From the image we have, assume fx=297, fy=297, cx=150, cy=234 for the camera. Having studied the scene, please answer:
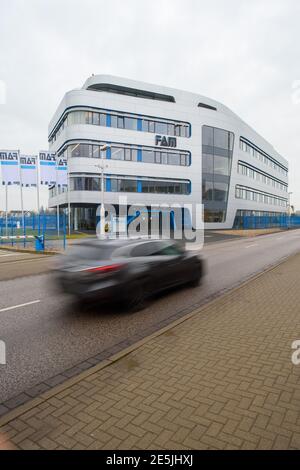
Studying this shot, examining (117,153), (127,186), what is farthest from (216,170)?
(117,153)

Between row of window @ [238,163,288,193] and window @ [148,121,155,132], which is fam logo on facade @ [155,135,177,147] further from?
row of window @ [238,163,288,193]

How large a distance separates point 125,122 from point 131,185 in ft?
27.5

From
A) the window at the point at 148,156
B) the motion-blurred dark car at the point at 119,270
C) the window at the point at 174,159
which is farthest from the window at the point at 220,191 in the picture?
the motion-blurred dark car at the point at 119,270

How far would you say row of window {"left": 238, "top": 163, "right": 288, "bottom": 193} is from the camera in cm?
5341

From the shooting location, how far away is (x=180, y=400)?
3.19 meters

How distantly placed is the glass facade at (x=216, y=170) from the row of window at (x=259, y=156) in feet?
20.1

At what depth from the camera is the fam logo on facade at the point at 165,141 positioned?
41.2 metres

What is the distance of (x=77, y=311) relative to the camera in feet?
21.0

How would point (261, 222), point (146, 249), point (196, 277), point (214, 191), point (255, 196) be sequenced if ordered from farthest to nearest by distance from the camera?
point (255, 196) < point (261, 222) < point (214, 191) < point (196, 277) < point (146, 249)

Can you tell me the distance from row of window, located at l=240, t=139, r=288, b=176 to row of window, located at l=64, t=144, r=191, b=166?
51.6 ft

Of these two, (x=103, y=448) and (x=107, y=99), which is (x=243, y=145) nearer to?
(x=107, y=99)

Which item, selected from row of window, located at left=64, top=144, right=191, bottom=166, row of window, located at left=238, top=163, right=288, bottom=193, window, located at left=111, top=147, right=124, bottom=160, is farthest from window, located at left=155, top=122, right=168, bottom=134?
row of window, located at left=238, top=163, right=288, bottom=193

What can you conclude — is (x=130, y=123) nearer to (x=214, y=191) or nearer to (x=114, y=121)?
(x=114, y=121)

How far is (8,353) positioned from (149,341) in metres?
2.14
